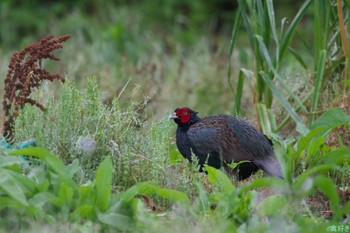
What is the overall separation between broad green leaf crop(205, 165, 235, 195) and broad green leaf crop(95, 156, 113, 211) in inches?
21.9

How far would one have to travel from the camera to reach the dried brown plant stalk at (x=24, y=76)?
4969mm

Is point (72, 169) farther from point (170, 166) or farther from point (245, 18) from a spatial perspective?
point (245, 18)

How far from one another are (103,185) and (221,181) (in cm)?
63

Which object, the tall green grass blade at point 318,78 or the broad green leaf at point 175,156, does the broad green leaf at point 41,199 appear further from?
the tall green grass blade at point 318,78

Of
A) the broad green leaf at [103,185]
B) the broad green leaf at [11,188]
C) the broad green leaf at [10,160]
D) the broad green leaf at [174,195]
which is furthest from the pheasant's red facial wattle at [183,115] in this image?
the broad green leaf at [11,188]

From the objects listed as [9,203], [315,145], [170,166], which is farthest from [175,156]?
[9,203]

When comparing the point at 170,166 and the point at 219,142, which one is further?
the point at 219,142

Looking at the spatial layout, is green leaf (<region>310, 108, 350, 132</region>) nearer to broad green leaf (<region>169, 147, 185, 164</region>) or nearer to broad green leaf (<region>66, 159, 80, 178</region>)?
broad green leaf (<region>169, 147, 185, 164</region>)

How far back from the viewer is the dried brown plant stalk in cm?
497

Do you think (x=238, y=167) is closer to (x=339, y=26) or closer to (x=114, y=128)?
(x=114, y=128)

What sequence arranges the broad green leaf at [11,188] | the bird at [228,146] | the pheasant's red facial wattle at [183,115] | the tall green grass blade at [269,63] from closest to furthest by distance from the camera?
the broad green leaf at [11,188] < the bird at [228,146] < the pheasant's red facial wattle at [183,115] < the tall green grass blade at [269,63]

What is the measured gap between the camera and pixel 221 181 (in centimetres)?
439

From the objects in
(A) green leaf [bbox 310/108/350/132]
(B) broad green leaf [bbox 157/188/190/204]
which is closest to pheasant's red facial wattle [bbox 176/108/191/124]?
(A) green leaf [bbox 310/108/350/132]

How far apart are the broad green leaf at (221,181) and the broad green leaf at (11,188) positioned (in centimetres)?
99
